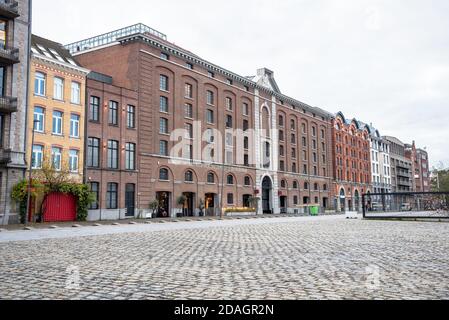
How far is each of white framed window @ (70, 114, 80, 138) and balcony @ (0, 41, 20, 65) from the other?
20.9ft

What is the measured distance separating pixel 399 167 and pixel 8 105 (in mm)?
97584

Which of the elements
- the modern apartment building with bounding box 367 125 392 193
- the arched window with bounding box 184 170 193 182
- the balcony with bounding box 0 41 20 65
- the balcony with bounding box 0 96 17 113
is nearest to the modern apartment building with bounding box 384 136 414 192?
the modern apartment building with bounding box 367 125 392 193

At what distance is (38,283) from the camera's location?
665 cm

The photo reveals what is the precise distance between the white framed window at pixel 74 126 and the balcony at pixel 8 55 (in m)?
6.36

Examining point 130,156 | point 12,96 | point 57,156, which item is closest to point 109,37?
point 130,156

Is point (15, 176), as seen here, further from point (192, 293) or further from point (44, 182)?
point (192, 293)

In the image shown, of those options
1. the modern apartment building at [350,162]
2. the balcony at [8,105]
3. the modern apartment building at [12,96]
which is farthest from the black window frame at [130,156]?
the modern apartment building at [350,162]

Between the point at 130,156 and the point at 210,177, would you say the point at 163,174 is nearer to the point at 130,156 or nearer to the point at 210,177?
the point at 130,156

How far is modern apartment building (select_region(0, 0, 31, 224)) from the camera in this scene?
27672 millimetres

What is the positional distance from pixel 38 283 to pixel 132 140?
3188 centimetres

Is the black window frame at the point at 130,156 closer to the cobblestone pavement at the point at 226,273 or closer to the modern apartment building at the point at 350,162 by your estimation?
the cobblestone pavement at the point at 226,273

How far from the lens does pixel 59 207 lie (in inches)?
1248

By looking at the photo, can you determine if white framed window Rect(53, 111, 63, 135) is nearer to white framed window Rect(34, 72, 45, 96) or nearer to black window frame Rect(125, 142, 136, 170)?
white framed window Rect(34, 72, 45, 96)
